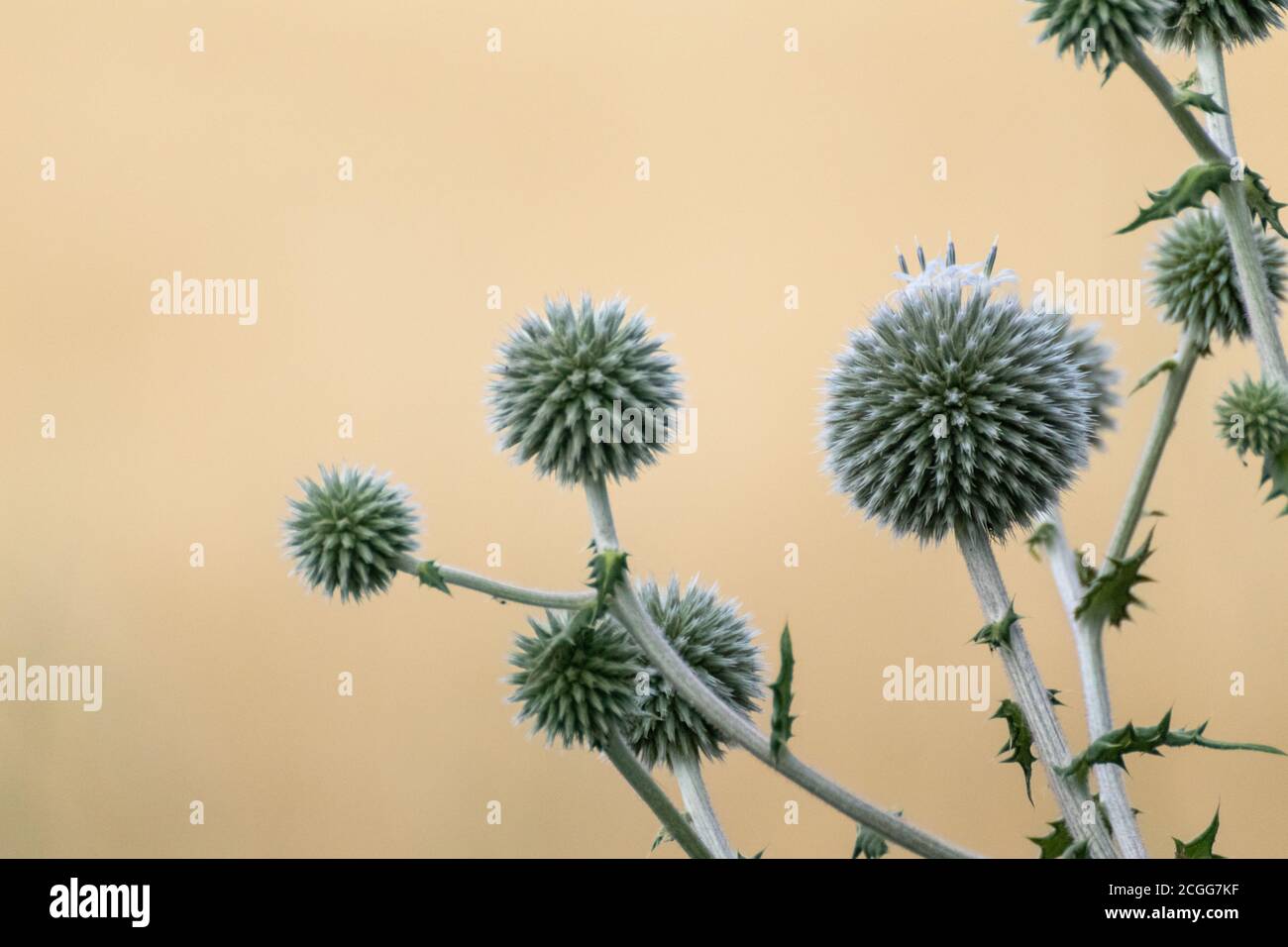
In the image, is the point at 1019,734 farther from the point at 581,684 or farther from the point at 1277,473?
the point at 581,684

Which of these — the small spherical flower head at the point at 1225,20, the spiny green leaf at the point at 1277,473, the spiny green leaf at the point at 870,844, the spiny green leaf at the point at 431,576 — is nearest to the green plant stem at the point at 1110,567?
the spiny green leaf at the point at 1277,473

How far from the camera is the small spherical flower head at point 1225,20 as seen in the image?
1438 millimetres

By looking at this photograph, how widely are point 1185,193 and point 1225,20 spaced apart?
0.40 m

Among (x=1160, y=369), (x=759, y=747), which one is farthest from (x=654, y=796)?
(x=1160, y=369)

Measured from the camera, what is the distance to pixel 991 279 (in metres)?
1.53

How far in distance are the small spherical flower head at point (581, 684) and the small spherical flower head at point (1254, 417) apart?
709mm

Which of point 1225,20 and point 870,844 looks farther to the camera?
point 1225,20

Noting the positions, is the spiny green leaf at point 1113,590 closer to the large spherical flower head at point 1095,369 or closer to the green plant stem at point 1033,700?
the green plant stem at point 1033,700

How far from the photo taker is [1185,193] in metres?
1.19

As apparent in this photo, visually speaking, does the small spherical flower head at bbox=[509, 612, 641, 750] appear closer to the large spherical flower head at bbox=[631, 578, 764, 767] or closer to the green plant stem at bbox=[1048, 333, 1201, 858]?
the large spherical flower head at bbox=[631, 578, 764, 767]

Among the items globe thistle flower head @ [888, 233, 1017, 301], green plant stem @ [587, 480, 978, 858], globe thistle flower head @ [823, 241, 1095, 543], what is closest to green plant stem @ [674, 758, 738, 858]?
green plant stem @ [587, 480, 978, 858]
